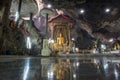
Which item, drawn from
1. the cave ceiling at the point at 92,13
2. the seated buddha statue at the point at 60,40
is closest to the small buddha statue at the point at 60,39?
the seated buddha statue at the point at 60,40

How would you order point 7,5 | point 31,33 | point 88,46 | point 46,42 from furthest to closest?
point 88,46 < point 31,33 < point 46,42 < point 7,5

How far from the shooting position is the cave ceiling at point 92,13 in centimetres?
2558

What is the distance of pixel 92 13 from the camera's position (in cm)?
3161

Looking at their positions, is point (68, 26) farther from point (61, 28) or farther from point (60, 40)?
point (60, 40)

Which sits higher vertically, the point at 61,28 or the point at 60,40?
the point at 61,28

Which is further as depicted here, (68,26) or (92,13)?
(68,26)

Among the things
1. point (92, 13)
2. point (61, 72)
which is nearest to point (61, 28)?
point (92, 13)

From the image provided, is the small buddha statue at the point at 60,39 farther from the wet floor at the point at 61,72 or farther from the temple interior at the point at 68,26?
the wet floor at the point at 61,72

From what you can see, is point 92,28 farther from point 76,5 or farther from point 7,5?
point 7,5

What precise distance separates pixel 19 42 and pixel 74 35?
62.8ft

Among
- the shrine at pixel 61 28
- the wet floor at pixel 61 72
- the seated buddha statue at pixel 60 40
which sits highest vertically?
the shrine at pixel 61 28

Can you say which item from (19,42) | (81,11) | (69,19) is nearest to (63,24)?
(69,19)

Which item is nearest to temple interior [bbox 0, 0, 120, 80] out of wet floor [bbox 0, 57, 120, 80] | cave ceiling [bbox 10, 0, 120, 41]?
cave ceiling [bbox 10, 0, 120, 41]

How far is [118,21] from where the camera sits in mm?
30250
